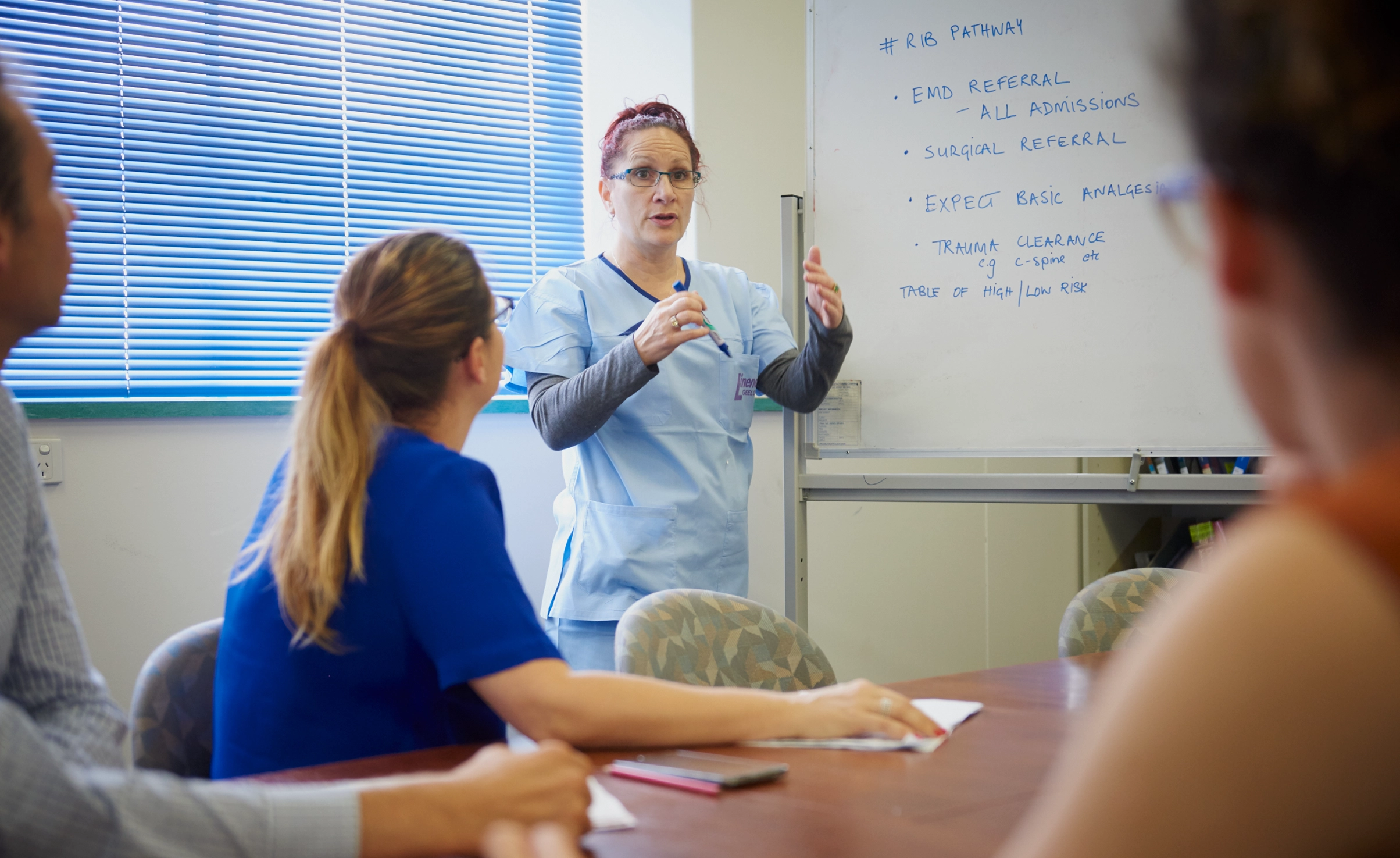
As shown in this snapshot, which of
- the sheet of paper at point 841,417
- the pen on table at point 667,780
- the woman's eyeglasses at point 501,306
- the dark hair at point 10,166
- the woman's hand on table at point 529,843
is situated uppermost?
the dark hair at point 10,166

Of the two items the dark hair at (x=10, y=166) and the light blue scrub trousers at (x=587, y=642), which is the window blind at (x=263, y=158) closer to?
the light blue scrub trousers at (x=587, y=642)

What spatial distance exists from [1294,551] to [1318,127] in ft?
0.45

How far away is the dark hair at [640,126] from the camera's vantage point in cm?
211

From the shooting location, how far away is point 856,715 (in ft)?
3.38

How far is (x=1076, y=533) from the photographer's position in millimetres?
3314

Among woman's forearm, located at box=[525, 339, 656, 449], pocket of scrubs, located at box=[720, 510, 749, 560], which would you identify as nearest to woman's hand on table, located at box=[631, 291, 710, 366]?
woman's forearm, located at box=[525, 339, 656, 449]

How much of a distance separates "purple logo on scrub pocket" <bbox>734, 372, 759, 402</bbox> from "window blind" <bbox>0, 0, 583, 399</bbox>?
0.80m

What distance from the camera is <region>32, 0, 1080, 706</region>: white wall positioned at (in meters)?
2.24

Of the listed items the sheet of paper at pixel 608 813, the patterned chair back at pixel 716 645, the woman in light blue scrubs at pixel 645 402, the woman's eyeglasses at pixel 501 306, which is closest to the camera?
the sheet of paper at pixel 608 813

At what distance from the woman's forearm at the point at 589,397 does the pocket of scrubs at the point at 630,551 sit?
180mm

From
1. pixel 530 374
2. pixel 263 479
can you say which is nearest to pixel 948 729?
pixel 530 374

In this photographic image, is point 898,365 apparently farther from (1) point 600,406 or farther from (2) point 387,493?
(2) point 387,493

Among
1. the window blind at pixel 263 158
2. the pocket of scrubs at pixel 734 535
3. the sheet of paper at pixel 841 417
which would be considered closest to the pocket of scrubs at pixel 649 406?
the pocket of scrubs at pixel 734 535

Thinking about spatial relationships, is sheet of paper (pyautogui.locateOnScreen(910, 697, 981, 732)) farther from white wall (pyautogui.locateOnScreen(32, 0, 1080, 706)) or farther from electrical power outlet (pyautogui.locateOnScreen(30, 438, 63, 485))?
electrical power outlet (pyautogui.locateOnScreen(30, 438, 63, 485))
